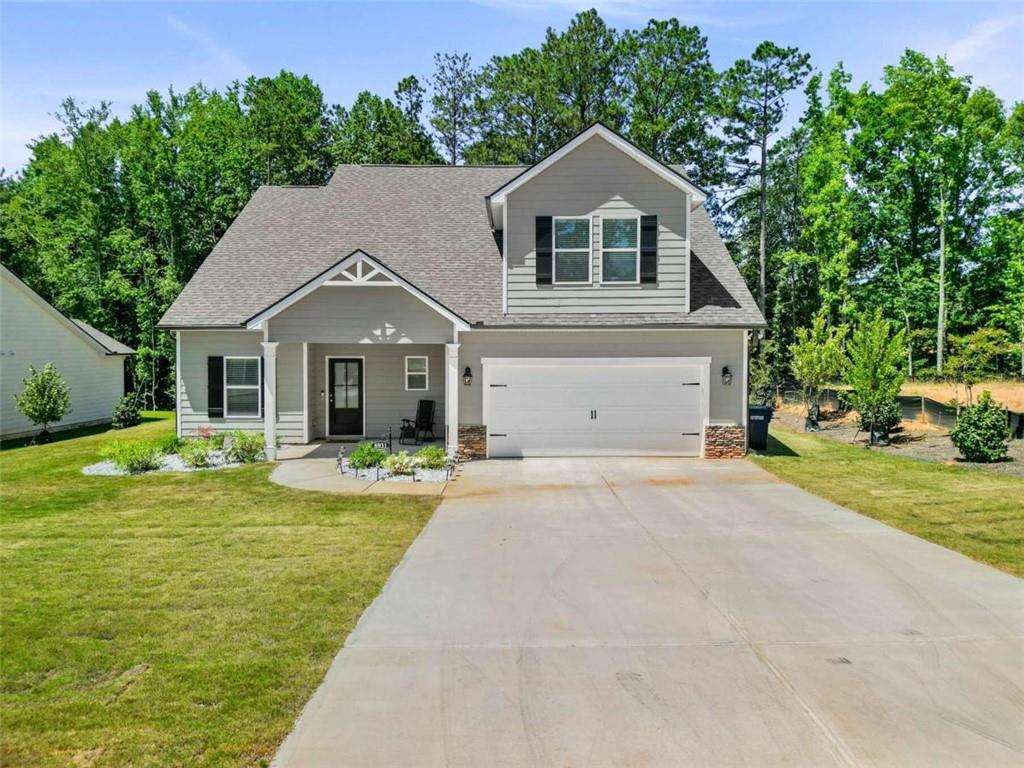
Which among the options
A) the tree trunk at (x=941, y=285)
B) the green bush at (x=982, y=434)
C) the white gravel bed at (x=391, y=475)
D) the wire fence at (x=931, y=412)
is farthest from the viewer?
the tree trunk at (x=941, y=285)

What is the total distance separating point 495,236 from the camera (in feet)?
60.6

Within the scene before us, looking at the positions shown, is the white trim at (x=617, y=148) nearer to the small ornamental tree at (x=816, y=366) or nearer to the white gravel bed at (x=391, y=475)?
the white gravel bed at (x=391, y=475)

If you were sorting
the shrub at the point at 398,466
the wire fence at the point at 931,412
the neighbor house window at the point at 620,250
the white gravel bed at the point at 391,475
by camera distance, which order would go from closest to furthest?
1. the white gravel bed at the point at 391,475
2. the shrub at the point at 398,466
3. the neighbor house window at the point at 620,250
4. the wire fence at the point at 931,412

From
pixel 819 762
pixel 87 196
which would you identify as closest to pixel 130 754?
pixel 819 762

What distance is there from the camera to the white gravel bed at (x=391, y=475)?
12.8 metres

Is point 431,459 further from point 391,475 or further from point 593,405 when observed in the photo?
point 593,405

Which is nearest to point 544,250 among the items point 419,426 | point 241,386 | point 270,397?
point 419,426

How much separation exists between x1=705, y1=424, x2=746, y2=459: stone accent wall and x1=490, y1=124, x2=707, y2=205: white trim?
527 centimetres

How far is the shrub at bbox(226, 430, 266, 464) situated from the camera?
14.6 meters

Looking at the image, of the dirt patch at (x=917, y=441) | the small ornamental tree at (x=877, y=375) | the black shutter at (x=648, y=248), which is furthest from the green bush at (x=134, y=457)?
the small ornamental tree at (x=877, y=375)

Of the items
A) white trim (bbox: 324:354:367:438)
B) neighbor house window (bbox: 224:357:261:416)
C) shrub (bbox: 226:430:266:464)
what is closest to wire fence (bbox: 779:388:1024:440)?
white trim (bbox: 324:354:367:438)

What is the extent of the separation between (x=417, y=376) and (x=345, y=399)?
6.47 feet

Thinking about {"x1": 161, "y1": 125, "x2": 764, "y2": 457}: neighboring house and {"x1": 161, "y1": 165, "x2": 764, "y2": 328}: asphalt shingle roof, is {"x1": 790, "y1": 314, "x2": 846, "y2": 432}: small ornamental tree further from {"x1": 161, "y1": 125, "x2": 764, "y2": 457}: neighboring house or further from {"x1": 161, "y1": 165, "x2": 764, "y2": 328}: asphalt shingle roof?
{"x1": 161, "y1": 125, "x2": 764, "y2": 457}: neighboring house

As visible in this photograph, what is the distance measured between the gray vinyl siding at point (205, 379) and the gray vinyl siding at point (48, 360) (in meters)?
6.33
